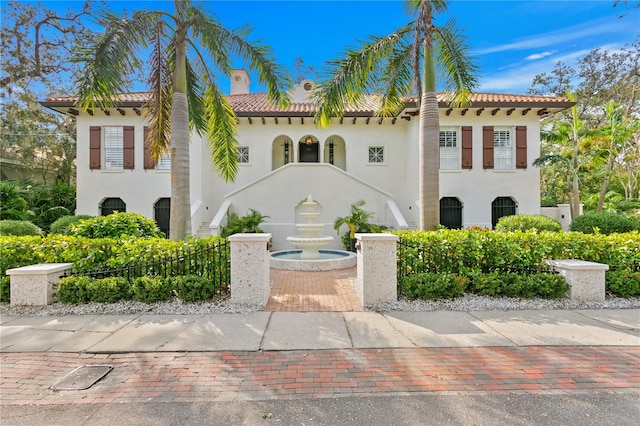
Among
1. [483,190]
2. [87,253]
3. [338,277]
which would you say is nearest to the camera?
[87,253]

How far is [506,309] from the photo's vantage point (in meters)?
5.83

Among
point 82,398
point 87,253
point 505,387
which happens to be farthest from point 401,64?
point 82,398

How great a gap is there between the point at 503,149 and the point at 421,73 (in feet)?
27.6

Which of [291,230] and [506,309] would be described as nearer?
[506,309]

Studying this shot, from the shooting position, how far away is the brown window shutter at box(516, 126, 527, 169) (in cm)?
1484

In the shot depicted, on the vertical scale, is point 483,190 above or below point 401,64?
below

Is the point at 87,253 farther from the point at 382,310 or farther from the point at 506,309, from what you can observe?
the point at 506,309

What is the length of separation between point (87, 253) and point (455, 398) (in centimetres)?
713

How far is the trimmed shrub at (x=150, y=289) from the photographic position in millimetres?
5953

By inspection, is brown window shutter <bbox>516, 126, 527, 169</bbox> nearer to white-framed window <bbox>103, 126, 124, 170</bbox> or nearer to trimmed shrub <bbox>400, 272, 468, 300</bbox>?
trimmed shrub <bbox>400, 272, 468, 300</bbox>

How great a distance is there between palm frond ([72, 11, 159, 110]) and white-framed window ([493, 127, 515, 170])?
15.0 meters

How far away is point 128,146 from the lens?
14.7m

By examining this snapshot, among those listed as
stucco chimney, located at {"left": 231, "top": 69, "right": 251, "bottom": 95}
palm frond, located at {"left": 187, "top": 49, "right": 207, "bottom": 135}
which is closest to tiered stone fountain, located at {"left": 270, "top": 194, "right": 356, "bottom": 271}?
palm frond, located at {"left": 187, "top": 49, "right": 207, "bottom": 135}

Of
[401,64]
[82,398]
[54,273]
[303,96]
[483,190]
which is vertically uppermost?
[303,96]
